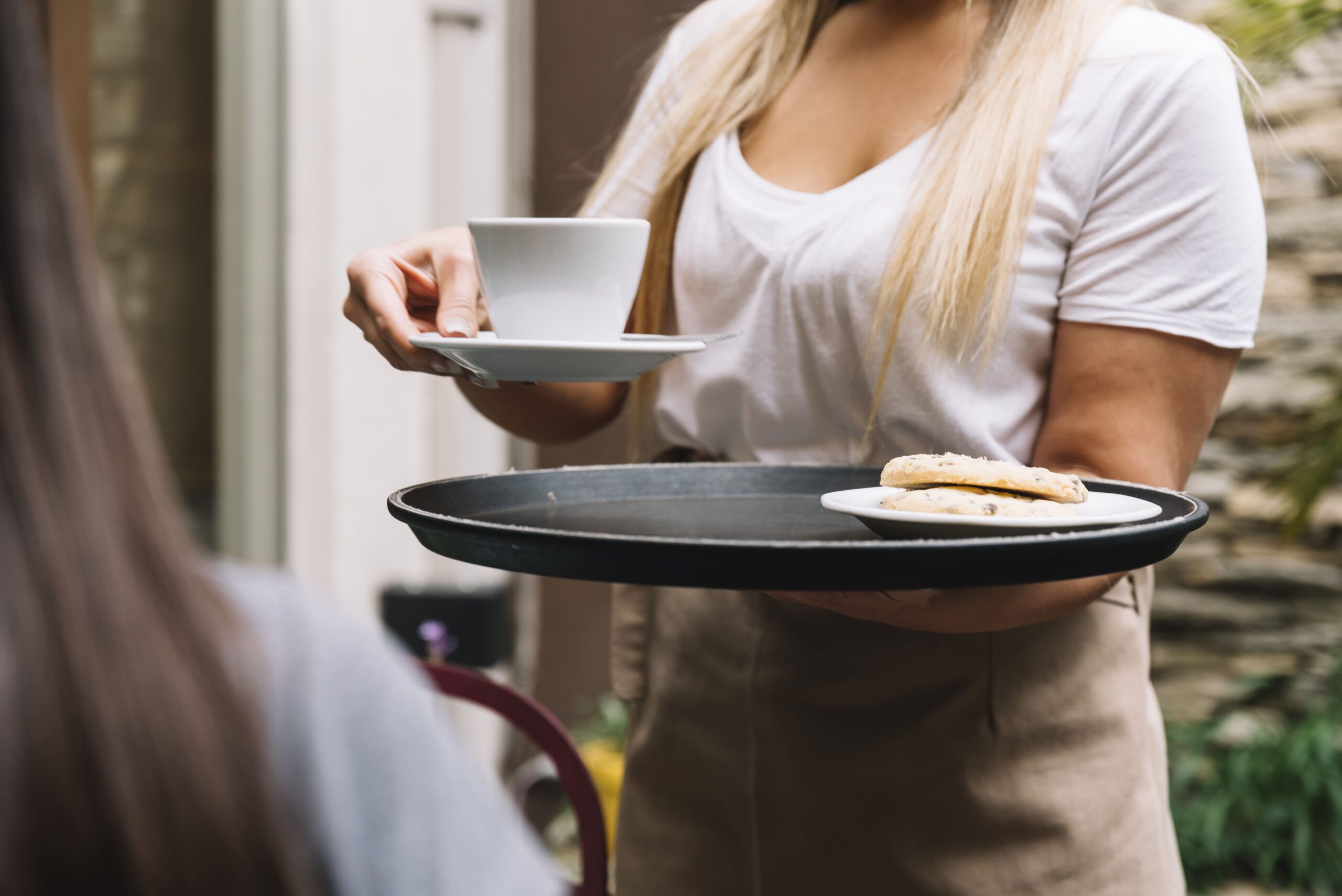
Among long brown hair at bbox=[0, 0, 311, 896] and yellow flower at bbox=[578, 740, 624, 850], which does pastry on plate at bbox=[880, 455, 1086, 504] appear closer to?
long brown hair at bbox=[0, 0, 311, 896]

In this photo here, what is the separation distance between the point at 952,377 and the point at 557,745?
0.51 meters

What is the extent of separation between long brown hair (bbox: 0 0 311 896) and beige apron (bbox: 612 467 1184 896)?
0.66 m

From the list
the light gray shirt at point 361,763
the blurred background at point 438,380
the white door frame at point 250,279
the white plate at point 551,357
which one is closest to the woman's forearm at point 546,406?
the white plate at point 551,357

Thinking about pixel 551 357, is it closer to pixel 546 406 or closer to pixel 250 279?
pixel 546 406

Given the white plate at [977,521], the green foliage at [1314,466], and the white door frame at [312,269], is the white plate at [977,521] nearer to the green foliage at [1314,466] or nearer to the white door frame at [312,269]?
the white door frame at [312,269]

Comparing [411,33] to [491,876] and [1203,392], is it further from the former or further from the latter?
[491,876]

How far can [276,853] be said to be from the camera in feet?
1.09

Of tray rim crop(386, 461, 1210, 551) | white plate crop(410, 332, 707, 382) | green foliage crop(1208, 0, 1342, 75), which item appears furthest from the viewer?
green foliage crop(1208, 0, 1342, 75)

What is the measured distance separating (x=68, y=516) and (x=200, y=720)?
6 centimetres

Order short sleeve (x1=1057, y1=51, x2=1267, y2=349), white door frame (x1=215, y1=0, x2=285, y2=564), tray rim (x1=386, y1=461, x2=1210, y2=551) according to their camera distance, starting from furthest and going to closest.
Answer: white door frame (x1=215, y1=0, x2=285, y2=564), short sleeve (x1=1057, y1=51, x2=1267, y2=349), tray rim (x1=386, y1=461, x2=1210, y2=551)

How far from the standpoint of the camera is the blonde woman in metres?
0.89

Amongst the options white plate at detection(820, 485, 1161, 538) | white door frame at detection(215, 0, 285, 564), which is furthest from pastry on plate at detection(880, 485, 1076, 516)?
white door frame at detection(215, 0, 285, 564)

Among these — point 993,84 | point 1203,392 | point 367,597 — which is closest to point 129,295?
point 367,597

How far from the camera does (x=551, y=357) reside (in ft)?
2.38
